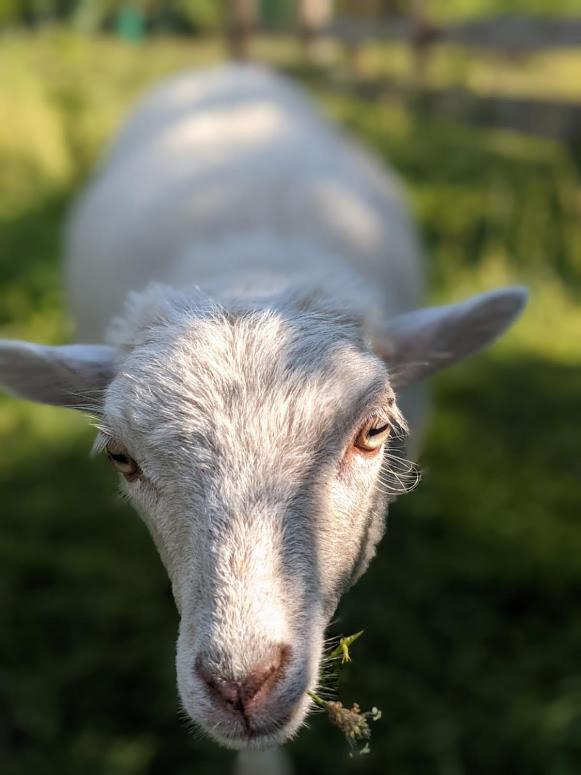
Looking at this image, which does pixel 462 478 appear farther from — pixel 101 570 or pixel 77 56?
pixel 77 56

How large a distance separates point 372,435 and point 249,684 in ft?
1.93

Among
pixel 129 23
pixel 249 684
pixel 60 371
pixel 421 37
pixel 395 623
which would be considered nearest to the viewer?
→ pixel 249 684

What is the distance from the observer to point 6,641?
3.53 m

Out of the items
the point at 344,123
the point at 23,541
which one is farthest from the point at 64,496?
the point at 344,123

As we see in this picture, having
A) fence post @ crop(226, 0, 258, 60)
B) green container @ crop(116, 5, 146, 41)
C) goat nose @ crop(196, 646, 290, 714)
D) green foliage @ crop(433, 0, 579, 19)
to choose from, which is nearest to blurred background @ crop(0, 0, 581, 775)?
goat nose @ crop(196, 646, 290, 714)

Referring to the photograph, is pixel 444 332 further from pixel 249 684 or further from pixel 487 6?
pixel 487 6

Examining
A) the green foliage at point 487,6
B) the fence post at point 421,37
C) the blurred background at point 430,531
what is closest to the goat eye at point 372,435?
the blurred background at point 430,531

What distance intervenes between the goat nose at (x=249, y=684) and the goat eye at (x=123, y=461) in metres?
0.47

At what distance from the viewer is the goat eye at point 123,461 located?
6.18ft

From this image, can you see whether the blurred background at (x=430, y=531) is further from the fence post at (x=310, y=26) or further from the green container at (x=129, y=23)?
the green container at (x=129, y=23)

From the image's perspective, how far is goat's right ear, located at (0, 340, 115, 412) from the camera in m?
2.15

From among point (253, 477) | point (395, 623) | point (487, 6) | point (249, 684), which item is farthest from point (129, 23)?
point (249, 684)

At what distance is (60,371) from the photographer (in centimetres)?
219

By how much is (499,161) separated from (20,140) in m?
4.33
